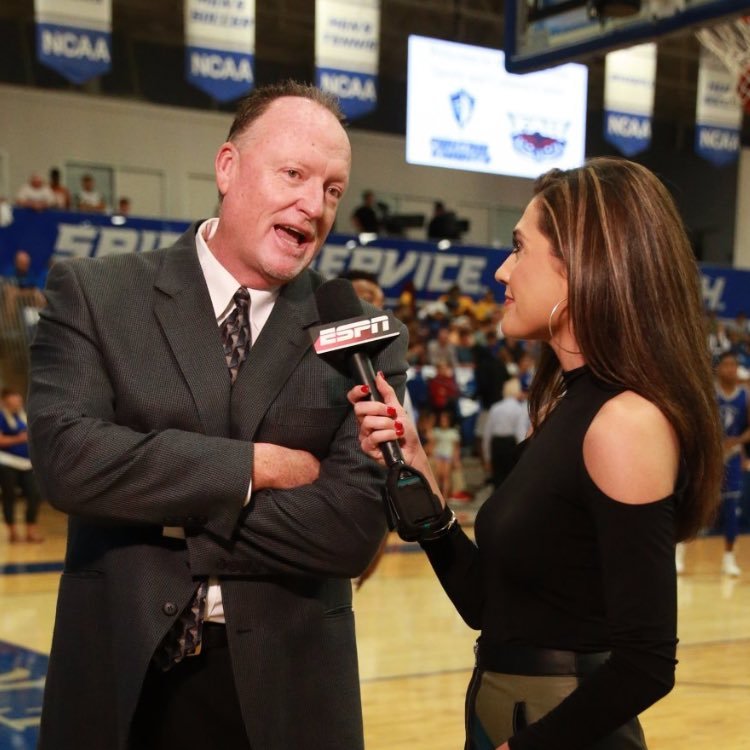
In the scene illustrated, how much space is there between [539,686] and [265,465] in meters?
0.63

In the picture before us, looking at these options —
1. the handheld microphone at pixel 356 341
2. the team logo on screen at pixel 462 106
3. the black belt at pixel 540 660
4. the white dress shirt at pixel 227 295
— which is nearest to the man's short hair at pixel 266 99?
the white dress shirt at pixel 227 295

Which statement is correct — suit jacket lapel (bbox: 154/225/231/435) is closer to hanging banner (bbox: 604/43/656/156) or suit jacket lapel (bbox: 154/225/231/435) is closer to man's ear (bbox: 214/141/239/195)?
man's ear (bbox: 214/141/239/195)

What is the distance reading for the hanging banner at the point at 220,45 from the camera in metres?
11.7

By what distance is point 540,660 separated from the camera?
1.78 meters

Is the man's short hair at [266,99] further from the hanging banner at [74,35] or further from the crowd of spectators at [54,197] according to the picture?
the crowd of spectators at [54,197]

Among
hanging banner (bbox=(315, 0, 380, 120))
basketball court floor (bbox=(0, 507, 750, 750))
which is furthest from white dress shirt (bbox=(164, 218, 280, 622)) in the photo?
hanging banner (bbox=(315, 0, 380, 120))

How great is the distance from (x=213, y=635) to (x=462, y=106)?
13066mm

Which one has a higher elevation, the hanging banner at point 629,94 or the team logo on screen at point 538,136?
the hanging banner at point 629,94

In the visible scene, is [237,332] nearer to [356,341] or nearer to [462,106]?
[356,341]

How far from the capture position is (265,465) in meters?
2.09

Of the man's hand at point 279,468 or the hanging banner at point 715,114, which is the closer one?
the man's hand at point 279,468

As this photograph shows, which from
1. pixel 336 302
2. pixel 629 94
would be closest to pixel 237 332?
pixel 336 302

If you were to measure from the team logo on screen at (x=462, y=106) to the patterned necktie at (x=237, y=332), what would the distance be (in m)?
12.6

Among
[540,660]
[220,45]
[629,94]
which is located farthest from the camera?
[629,94]
